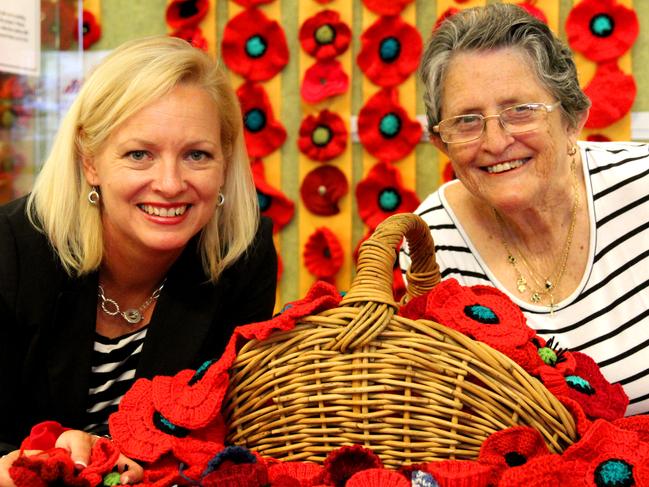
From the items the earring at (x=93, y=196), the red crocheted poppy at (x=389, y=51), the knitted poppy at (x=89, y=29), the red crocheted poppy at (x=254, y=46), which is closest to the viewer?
the earring at (x=93, y=196)

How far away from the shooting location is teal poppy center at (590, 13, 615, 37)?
214 cm

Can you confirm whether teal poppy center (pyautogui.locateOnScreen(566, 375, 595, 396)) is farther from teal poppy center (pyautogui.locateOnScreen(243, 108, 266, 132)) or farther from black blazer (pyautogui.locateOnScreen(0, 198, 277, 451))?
teal poppy center (pyautogui.locateOnScreen(243, 108, 266, 132))

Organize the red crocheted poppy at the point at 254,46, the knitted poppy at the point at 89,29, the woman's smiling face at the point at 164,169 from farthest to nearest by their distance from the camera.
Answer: the knitted poppy at the point at 89,29, the red crocheted poppy at the point at 254,46, the woman's smiling face at the point at 164,169

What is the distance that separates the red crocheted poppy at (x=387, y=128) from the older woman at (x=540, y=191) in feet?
2.87

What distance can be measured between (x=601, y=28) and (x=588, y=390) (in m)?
1.53

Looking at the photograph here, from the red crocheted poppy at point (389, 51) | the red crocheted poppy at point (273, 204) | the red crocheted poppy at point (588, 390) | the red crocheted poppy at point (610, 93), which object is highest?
the red crocheted poppy at point (389, 51)

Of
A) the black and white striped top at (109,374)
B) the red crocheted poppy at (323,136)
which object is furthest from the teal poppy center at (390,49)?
the black and white striped top at (109,374)

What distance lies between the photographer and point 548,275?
4.64 feet

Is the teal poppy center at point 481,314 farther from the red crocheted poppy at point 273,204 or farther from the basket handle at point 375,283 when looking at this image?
the red crocheted poppy at point 273,204

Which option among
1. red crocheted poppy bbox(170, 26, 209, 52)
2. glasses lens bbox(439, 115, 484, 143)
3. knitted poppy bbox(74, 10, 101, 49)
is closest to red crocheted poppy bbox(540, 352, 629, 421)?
glasses lens bbox(439, 115, 484, 143)

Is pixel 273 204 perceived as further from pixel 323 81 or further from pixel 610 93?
pixel 610 93

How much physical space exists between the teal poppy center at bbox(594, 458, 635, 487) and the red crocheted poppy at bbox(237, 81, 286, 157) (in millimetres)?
1843

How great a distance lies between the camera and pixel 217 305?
1.36 meters

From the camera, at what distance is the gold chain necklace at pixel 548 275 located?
1.39 meters
